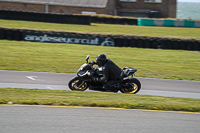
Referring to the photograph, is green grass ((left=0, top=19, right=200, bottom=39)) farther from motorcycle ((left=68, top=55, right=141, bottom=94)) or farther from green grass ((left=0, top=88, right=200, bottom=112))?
green grass ((left=0, top=88, right=200, bottom=112))

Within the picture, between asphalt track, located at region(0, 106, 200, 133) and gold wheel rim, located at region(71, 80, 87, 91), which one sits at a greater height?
gold wheel rim, located at region(71, 80, 87, 91)

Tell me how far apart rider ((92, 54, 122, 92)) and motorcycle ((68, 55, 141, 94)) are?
13cm

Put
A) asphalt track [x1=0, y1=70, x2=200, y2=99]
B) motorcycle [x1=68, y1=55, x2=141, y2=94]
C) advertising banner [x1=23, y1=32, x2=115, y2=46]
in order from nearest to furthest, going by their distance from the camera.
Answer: motorcycle [x1=68, y1=55, x2=141, y2=94] < asphalt track [x1=0, y1=70, x2=200, y2=99] < advertising banner [x1=23, y1=32, x2=115, y2=46]

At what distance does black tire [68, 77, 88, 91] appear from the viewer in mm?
10461

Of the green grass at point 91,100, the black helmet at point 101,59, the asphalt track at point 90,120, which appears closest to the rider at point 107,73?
the black helmet at point 101,59

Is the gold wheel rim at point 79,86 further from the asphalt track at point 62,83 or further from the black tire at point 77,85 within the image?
the asphalt track at point 62,83

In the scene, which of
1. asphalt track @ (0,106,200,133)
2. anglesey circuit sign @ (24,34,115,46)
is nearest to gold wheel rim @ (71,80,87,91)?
asphalt track @ (0,106,200,133)

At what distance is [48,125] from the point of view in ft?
20.0

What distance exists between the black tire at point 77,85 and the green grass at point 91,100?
1066 millimetres

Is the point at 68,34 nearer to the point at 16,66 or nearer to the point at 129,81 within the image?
the point at 16,66

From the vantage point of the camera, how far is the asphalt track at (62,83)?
1102 centimetres

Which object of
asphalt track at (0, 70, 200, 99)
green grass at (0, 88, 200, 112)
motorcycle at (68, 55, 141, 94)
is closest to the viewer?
green grass at (0, 88, 200, 112)

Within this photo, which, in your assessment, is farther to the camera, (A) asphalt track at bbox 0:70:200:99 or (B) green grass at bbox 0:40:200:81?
(B) green grass at bbox 0:40:200:81

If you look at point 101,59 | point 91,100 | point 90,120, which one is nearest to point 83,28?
point 101,59
